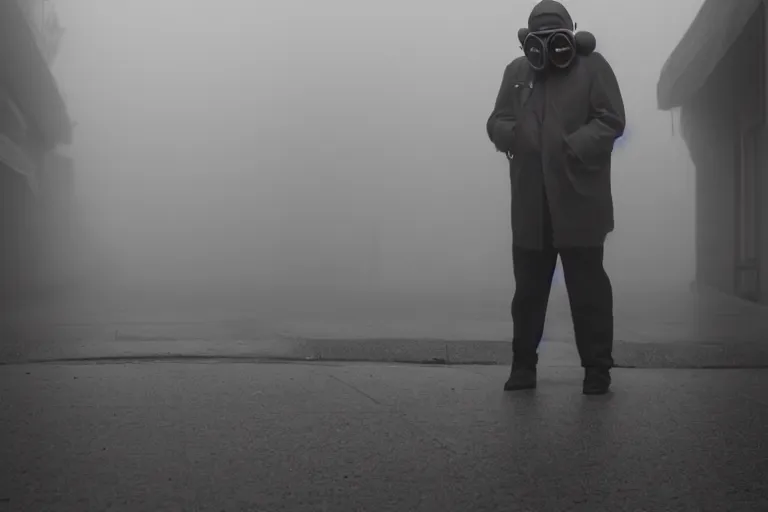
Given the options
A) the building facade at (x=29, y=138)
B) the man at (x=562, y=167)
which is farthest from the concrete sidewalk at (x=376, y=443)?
the building facade at (x=29, y=138)

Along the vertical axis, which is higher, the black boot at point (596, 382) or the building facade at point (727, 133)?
the building facade at point (727, 133)

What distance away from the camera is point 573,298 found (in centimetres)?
444

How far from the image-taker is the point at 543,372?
5.24 meters

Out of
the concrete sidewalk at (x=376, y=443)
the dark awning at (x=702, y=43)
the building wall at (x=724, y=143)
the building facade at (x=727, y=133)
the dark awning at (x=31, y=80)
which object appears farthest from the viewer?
the building wall at (x=724, y=143)

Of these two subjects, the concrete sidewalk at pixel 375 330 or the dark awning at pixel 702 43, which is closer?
the concrete sidewalk at pixel 375 330

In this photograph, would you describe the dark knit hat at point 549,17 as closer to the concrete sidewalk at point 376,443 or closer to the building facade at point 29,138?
the concrete sidewalk at point 376,443

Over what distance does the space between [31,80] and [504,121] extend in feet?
17.3

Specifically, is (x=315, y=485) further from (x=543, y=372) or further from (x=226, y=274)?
(x=226, y=274)

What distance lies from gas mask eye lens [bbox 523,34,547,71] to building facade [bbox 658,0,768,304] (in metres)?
4.82

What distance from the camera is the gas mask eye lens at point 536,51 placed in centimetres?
426

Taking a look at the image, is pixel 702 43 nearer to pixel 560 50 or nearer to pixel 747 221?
pixel 747 221

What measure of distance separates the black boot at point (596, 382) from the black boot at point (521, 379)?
8.6 inches

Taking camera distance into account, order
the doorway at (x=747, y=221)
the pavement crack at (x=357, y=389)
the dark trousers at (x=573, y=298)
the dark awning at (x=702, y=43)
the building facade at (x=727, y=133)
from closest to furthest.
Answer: the pavement crack at (x=357, y=389)
the dark trousers at (x=573, y=298)
the dark awning at (x=702, y=43)
the building facade at (x=727, y=133)
the doorway at (x=747, y=221)

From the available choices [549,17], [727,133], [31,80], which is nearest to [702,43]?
[727,133]
